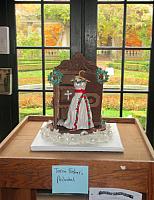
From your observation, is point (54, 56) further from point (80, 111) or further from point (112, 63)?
point (80, 111)

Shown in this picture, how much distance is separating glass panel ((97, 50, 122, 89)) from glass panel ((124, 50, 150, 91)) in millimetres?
51

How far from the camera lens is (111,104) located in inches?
78.8

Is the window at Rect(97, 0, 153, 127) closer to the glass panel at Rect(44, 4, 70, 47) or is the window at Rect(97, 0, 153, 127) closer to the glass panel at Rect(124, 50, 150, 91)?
the glass panel at Rect(124, 50, 150, 91)

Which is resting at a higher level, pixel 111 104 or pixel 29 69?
pixel 29 69

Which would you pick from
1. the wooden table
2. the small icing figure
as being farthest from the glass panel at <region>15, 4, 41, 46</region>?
the wooden table

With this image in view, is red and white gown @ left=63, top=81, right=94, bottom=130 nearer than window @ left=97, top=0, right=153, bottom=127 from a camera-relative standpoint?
Yes

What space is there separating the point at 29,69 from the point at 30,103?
0.24m

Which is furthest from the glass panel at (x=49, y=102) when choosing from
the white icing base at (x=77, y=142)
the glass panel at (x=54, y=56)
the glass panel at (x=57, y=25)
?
the white icing base at (x=77, y=142)

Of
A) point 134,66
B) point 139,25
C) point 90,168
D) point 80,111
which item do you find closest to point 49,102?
point 134,66

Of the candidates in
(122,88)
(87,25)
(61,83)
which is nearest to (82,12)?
(87,25)

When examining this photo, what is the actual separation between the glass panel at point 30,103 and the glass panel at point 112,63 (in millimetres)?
478

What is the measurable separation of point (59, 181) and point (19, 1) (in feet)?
4.38

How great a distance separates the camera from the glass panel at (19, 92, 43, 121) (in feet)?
6.65

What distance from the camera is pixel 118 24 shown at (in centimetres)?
190
